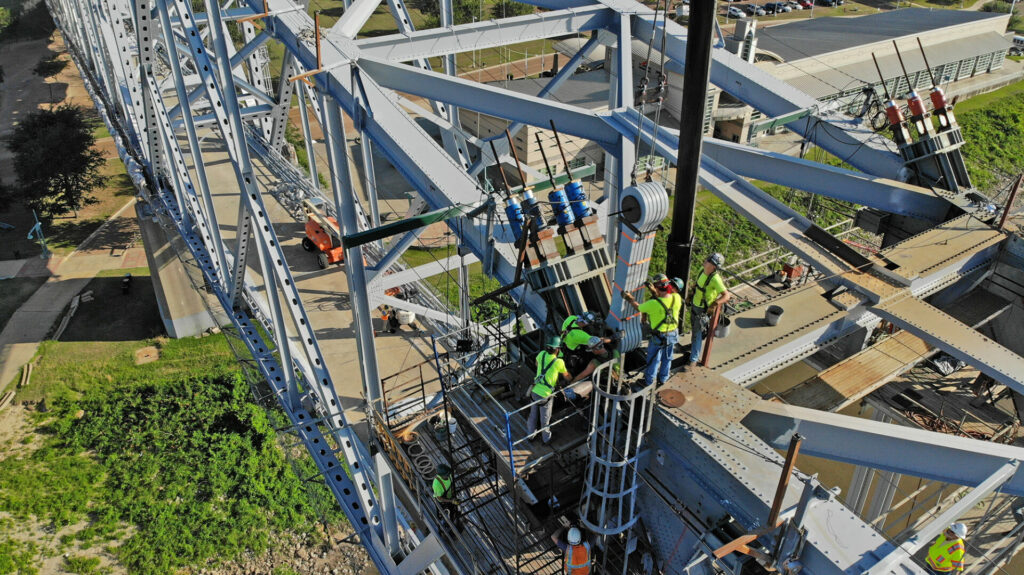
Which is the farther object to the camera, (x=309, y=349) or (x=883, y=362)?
(x=309, y=349)

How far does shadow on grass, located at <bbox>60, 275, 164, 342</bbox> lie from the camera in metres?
30.0

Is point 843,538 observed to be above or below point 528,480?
above

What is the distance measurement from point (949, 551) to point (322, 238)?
83.5 ft

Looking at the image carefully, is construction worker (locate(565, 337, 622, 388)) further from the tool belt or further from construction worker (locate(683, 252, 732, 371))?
the tool belt

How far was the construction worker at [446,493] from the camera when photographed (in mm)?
11500

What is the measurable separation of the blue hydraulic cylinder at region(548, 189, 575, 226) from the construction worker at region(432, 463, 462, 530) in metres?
4.63

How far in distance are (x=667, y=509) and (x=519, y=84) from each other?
112 feet

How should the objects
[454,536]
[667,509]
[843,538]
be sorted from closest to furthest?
[843,538] → [667,509] → [454,536]

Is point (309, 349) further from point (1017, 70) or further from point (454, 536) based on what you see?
point (1017, 70)

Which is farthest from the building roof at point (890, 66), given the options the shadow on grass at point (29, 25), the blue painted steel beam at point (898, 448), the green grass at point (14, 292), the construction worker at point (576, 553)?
the shadow on grass at point (29, 25)

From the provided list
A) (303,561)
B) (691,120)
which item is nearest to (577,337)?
(691,120)

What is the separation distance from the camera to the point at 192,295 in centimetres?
2945

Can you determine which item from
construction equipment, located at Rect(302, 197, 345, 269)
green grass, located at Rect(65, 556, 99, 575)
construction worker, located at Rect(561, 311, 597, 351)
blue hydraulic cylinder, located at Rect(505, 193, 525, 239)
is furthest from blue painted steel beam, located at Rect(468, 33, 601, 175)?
green grass, located at Rect(65, 556, 99, 575)

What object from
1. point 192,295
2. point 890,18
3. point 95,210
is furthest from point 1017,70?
point 95,210
